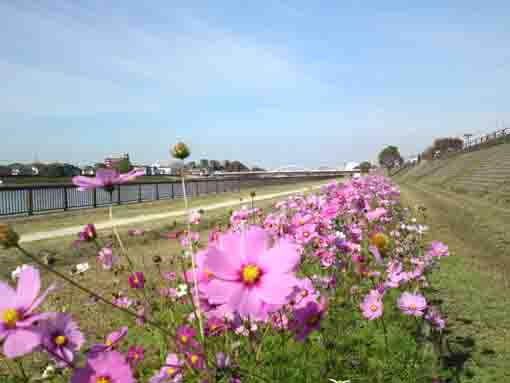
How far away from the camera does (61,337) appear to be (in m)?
0.63

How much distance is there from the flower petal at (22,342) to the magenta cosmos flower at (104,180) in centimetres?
40

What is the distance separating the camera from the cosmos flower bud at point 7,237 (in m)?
0.65

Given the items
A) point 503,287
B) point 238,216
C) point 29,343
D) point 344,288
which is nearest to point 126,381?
point 29,343

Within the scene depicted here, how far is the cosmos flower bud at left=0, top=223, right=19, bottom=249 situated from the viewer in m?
0.65

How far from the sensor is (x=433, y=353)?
6.52ft

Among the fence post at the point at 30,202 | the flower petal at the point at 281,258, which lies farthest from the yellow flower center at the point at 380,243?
the fence post at the point at 30,202

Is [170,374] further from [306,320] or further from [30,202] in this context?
[30,202]

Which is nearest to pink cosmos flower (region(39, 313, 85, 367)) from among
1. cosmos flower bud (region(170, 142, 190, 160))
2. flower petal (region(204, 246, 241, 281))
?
flower petal (region(204, 246, 241, 281))

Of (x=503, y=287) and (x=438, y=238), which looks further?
(x=438, y=238)

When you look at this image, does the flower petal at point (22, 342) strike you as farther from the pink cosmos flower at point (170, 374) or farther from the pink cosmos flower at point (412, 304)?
the pink cosmos flower at point (412, 304)

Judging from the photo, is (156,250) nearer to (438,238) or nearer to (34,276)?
(438,238)

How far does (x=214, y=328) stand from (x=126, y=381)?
1.47ft

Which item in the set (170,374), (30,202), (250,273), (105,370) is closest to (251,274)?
(250,273)

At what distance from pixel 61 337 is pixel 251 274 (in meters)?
0.35
